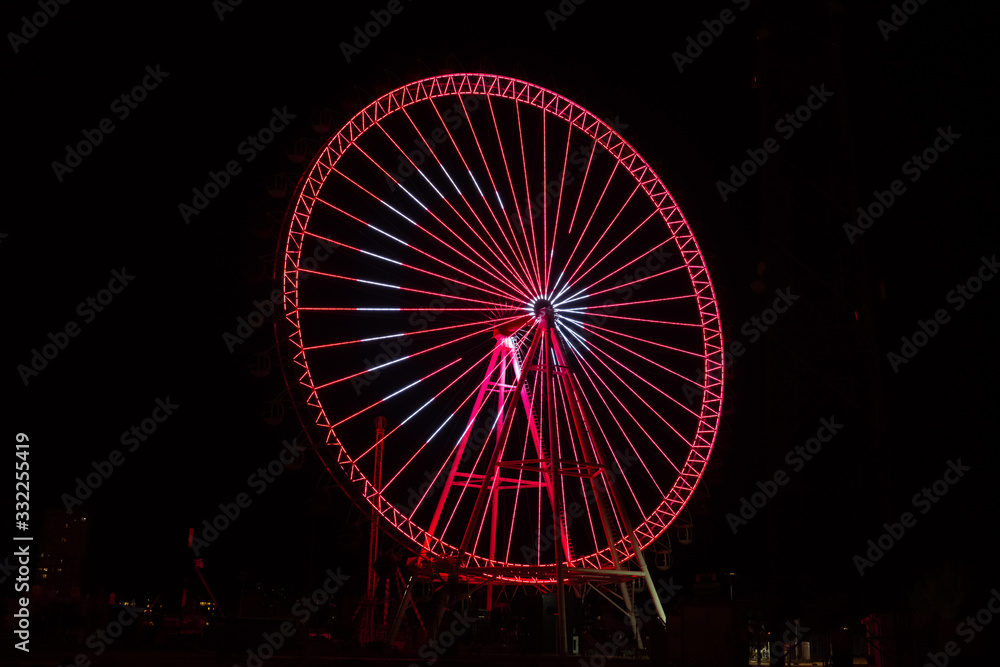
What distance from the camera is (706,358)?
1289 inches

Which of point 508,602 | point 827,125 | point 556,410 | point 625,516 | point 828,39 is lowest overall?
point 508,602

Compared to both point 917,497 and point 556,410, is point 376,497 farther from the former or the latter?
point 917,497

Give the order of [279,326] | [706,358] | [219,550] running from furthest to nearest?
[219,550] → [706,358] → [279,326]

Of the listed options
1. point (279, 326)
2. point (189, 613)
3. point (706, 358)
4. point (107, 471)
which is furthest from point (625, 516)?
point (107, 471)

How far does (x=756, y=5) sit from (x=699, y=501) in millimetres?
16231
